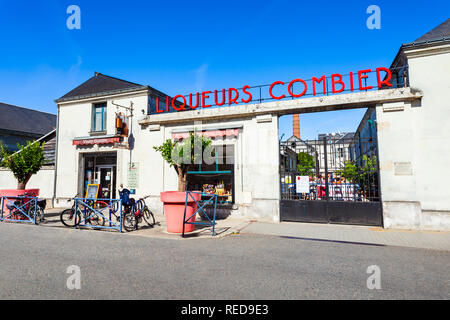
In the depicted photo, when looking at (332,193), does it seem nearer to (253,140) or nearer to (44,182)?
(253,140)

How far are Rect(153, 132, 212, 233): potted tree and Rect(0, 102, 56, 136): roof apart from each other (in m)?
18.7

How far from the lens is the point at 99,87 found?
1477 cm

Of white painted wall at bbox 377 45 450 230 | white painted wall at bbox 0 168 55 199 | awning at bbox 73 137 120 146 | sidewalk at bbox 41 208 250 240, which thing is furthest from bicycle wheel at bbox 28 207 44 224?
white painted wall at bbox 377 45 450 230

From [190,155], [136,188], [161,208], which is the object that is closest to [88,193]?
[136,188]

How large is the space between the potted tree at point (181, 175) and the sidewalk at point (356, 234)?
1.91 m

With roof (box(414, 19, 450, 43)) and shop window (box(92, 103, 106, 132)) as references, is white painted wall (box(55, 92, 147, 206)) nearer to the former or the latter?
shop window (box(92, 103, 106, 132))

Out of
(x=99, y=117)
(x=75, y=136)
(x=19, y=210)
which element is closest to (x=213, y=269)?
(x=19, y=210)

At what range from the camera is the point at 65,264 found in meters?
4.76

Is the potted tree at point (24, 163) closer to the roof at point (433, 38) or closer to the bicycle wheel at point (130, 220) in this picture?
the bicycle wheel at point (130, 220)

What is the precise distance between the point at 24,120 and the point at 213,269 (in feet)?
A: 85.7

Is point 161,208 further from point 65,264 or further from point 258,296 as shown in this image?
point 258,296

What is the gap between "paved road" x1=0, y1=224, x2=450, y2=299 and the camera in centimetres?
357

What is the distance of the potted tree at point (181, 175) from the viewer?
25.2ft
